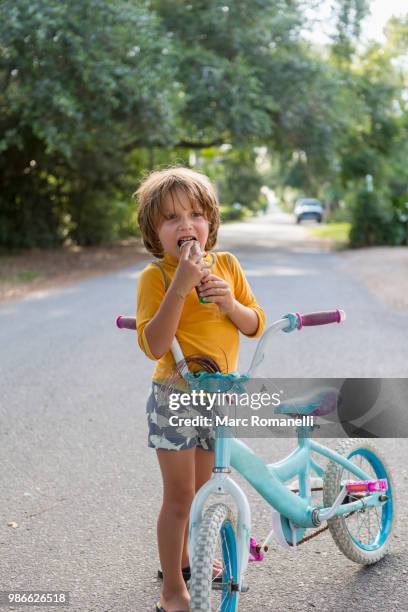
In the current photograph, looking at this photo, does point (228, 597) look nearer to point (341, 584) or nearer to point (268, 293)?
point (341, 584)

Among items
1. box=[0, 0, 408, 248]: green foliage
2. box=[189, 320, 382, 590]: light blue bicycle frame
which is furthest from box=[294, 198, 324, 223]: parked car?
box=[189, 320, 382, 590]: light blue bicycle frame

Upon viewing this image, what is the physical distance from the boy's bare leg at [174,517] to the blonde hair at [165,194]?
2.24 feet

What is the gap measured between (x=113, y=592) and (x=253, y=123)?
62.9 feet

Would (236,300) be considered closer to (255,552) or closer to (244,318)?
(244,318)

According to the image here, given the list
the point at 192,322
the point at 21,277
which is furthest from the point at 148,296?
the point at 21,277

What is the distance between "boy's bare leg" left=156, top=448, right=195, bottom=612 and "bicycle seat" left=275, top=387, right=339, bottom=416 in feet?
1.23

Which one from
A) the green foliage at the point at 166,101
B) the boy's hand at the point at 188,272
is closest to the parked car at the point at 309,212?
the green foliage at the point at 166,101

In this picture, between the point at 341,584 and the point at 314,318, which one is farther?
the point at 341,584

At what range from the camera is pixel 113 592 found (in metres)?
2.96

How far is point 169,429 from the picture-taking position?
8.40 feet

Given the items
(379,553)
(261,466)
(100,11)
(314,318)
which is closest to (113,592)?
(261,466)

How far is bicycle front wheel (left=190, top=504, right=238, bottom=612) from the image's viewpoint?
7.57 feet

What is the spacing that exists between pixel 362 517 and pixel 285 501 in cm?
61

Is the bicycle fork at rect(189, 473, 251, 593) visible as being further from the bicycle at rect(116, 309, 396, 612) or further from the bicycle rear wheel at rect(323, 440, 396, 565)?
the bicycle rear wheel at rect(323, 440, 396, 565)
